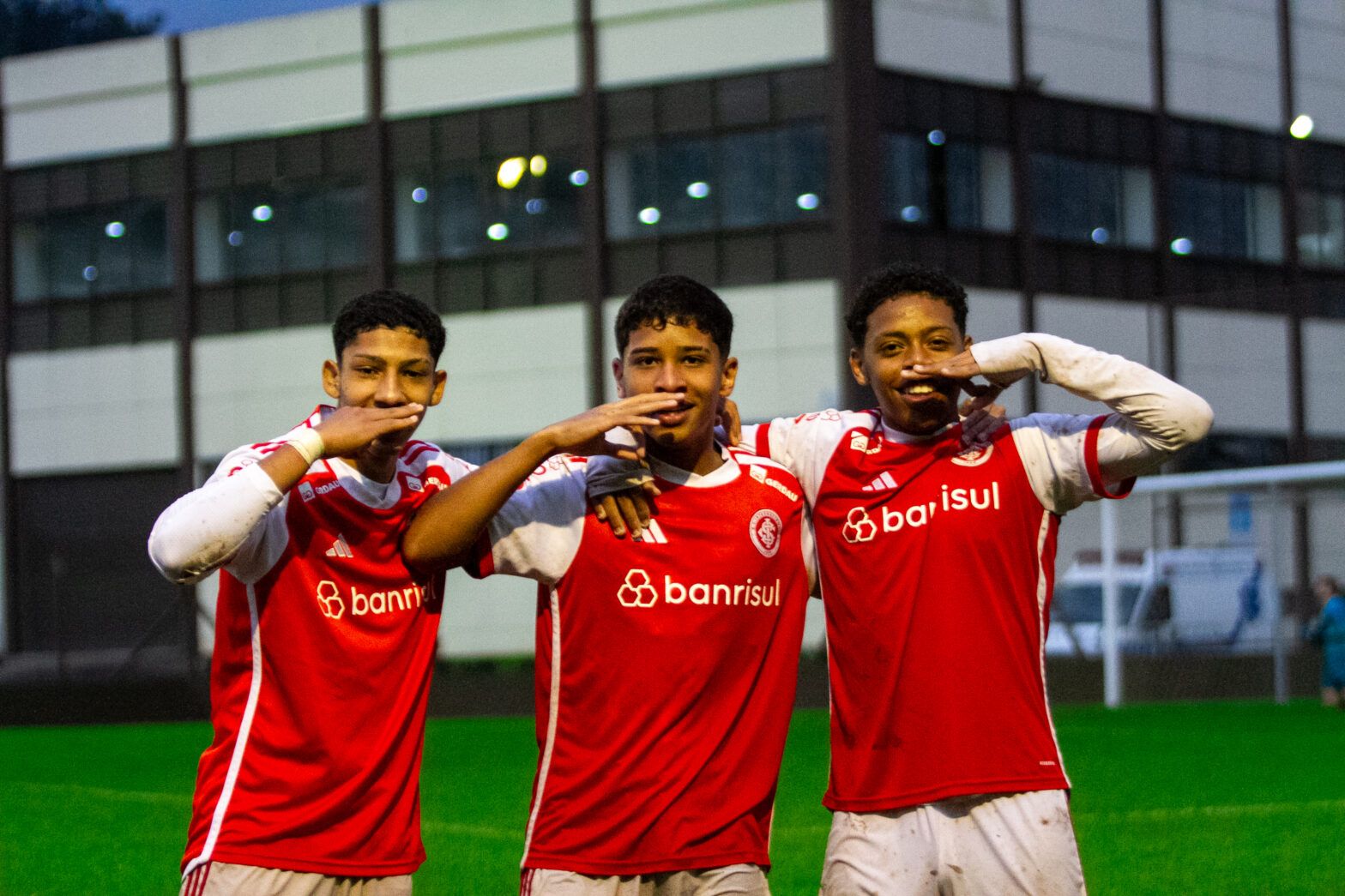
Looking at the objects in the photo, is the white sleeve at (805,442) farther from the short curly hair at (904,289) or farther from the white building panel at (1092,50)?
the white building panel at (1092,50)

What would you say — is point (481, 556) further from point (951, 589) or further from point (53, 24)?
point (53, 24)

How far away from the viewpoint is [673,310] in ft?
13.2

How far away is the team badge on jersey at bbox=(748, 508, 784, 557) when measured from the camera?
4.07 m

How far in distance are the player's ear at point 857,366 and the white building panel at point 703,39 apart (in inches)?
958

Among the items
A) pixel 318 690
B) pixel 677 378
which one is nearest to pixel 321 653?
pixel 318 690

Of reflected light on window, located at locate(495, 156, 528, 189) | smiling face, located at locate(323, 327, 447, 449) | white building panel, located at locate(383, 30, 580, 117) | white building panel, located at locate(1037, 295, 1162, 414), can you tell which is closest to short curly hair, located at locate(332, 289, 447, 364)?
smiling face, located at locate(323, 327, 447, 449)

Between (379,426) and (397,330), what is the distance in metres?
0.34

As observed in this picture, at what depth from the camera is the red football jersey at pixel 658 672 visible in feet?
12.5

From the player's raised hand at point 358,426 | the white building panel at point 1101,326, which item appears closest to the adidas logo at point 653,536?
the player's raised hand at point 358,426

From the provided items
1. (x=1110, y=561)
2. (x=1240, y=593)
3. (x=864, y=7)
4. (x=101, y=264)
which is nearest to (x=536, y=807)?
(x=1110, y=561)

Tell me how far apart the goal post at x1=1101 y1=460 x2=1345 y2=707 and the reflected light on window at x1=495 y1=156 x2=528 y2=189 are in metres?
12.3

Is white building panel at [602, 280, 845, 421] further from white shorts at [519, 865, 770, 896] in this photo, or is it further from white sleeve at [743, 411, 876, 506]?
white shorts at [519, 865, 770, 896]

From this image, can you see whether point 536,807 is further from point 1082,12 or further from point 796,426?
point 1082,12

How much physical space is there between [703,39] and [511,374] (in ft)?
21.6
